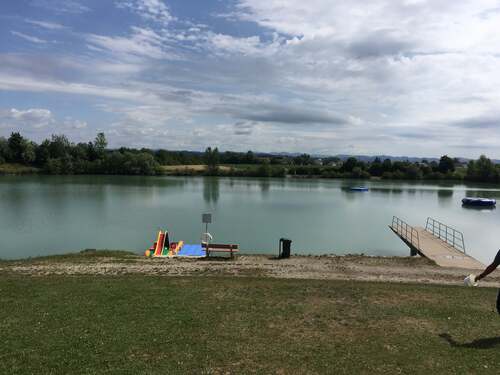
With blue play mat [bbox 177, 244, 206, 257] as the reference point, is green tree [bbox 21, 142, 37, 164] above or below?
above

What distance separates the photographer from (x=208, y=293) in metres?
10.8

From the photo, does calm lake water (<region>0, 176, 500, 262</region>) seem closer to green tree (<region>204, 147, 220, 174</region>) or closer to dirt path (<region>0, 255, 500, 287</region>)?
dirt path (<region>0, 255, 500, 287</region>)

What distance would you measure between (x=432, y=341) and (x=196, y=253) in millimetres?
15945

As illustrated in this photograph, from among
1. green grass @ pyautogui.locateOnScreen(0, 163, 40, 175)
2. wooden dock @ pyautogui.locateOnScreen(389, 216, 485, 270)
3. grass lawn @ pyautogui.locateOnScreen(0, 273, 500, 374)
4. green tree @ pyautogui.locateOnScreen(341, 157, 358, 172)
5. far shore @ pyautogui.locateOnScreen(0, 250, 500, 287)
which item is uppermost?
green tree @ pyautogui.locateOnScreen(341, 157, 358, 172)

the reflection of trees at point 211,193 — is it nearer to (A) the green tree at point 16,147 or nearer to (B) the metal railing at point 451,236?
(B) the metal railing at point 451,236

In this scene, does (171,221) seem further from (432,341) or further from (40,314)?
(432,341)

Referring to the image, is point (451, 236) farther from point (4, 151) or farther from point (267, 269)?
point (4, 151)

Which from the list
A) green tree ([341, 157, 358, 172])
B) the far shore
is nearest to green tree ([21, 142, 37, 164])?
green tree ([341, 157, 358, 172])

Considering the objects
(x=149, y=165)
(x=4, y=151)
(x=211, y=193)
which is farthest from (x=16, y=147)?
(x=211, y=193)

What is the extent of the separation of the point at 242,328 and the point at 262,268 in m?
7.11

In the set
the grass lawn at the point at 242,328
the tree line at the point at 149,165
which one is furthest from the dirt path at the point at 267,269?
the tree line at the point at 149,165

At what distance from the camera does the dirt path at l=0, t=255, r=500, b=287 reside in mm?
14031

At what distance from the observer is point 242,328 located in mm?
8156

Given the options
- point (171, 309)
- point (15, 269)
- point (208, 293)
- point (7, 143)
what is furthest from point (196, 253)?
point (7, 143)
